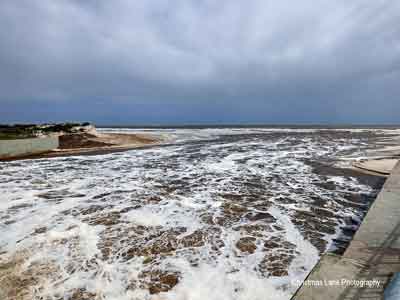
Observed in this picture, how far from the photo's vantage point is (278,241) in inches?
204

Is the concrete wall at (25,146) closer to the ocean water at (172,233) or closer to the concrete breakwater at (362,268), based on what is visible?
the ocean water at (172,233)

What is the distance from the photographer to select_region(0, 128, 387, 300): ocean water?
3799 millimetres

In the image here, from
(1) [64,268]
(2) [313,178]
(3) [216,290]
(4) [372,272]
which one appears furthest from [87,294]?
(2) [313,178]

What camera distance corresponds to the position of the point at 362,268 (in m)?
3.54

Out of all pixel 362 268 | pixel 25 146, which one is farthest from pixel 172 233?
pixel 25 146

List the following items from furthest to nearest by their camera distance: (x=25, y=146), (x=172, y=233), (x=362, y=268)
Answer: (x=25, y=146) → (x=172, y=233) → (x=362, y=268)

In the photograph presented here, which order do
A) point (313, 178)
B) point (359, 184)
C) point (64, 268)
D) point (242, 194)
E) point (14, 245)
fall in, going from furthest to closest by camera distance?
point (313, 178), point (359, 184), point (242, 194), point (14, 245), point (64, 268)

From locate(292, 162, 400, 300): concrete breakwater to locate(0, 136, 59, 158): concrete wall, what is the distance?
22841mm

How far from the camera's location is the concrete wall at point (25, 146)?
62.2 ft

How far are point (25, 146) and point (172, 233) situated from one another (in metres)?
20.8

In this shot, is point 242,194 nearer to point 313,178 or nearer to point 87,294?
point 313,178

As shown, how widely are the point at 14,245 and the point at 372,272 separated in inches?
256

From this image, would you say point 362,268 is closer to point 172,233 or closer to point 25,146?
point 172,233

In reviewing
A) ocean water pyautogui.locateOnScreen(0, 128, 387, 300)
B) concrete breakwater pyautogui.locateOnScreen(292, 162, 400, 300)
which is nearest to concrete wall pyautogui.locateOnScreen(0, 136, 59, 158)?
ocean water pyautogui.locateOnScreen(0, 128, 387, 300)
